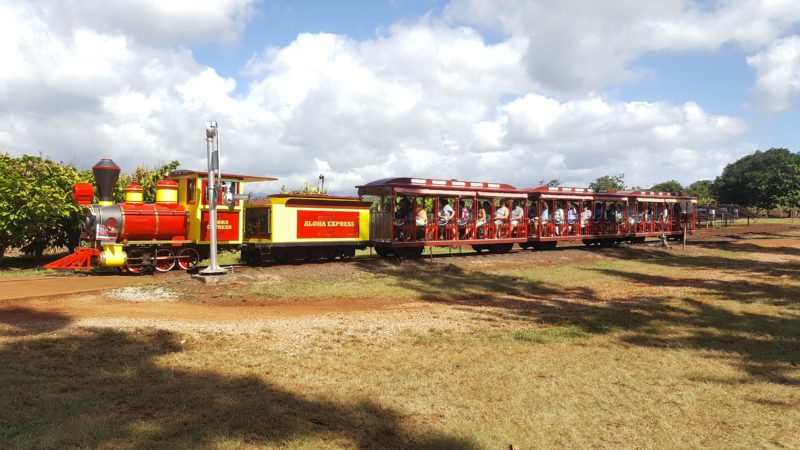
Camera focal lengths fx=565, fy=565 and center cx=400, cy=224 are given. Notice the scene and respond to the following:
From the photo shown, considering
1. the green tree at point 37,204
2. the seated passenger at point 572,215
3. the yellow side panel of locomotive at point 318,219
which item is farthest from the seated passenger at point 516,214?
the green tree at point 37,204

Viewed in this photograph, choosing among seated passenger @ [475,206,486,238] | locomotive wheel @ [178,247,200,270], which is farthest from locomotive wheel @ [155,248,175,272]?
seated passenger @ [475,206,486,238]

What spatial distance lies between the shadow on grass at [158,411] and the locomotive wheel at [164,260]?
9.42 meters

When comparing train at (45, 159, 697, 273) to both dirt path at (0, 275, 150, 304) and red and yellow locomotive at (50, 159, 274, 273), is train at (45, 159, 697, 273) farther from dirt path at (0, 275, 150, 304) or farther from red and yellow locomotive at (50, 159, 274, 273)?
dirt path at (0, 275, 150, 304)

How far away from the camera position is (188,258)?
1689 centimetres

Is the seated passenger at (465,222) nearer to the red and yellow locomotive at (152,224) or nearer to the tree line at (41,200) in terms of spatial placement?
the red and yellow locomotive at (152,224)

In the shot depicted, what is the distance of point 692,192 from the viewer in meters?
86.5

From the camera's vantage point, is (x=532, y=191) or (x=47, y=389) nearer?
(x=47, y=389)

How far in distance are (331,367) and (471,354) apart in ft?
6.57

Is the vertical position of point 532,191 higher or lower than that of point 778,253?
higher

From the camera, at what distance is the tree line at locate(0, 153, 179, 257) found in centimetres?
1771

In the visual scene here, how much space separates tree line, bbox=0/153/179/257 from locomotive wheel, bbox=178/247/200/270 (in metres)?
4.77

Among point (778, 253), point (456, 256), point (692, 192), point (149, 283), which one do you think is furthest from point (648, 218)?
point (692, 192)

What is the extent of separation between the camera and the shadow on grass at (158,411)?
15.4ft

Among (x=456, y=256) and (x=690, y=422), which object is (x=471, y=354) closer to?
(x=690, y=422)
